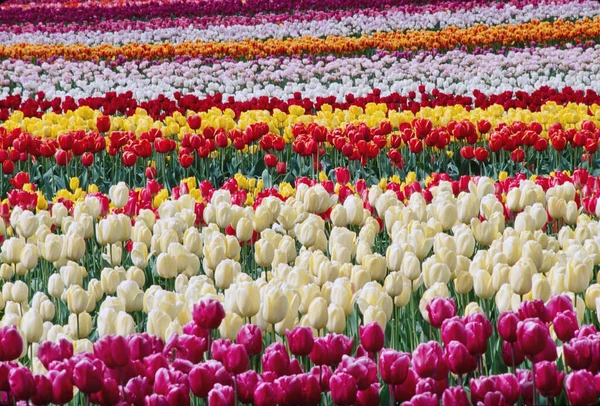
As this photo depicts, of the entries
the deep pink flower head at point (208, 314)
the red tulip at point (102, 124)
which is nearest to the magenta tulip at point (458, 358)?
the deep pink flower head at point (208, 314)

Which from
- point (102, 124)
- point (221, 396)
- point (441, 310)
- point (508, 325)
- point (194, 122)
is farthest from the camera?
point (102, 124)

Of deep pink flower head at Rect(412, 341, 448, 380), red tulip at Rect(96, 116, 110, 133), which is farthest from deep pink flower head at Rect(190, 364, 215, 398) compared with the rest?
red tulip at Rect(96, 116, 110, 133)

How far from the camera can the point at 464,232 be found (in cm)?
342

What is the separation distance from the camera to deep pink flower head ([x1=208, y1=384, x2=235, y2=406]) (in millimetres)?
2051

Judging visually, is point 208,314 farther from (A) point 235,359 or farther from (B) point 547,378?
(B) point 547,378

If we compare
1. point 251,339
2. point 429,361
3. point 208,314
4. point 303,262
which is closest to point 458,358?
point 429,361

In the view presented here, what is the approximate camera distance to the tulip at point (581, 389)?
206 cm

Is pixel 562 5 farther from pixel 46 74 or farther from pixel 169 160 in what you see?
pixel 169 160

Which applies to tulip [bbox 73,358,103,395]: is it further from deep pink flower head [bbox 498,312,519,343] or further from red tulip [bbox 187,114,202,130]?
red tulip [bbox 187,114,202,130]

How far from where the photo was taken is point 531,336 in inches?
84.6

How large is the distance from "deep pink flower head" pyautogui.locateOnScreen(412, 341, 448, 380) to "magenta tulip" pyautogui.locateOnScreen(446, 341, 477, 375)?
0.02m

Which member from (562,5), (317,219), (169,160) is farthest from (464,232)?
(562,5)

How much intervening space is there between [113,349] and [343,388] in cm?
56

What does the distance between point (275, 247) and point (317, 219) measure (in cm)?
28
